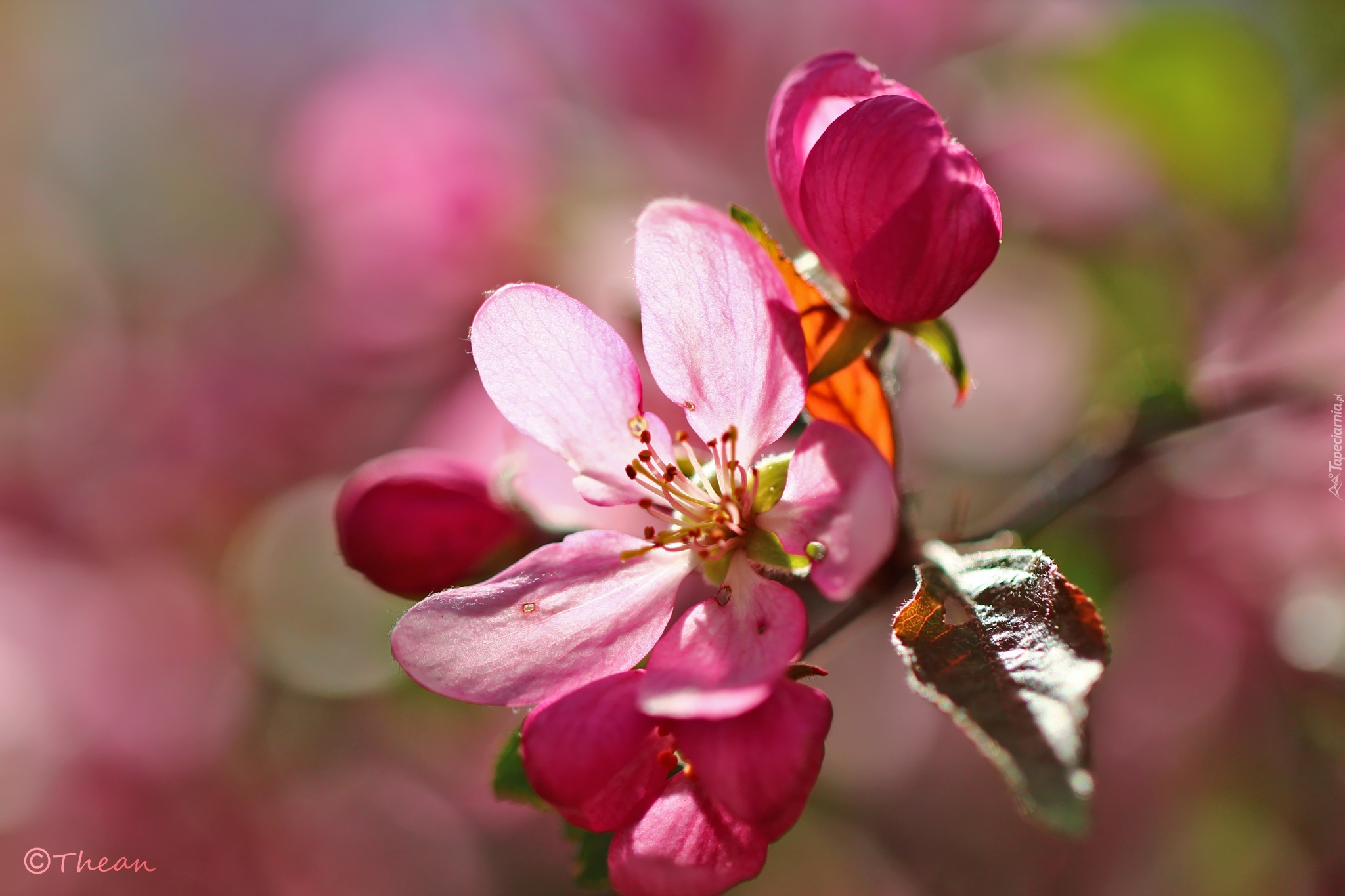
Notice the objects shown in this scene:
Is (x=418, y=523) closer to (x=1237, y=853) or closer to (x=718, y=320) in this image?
(x=718, y=320)

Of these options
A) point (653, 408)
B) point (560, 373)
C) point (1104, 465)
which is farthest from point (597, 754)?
point (653, 408)

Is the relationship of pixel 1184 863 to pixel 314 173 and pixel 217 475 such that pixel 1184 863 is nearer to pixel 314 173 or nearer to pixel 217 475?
pixel 217 475

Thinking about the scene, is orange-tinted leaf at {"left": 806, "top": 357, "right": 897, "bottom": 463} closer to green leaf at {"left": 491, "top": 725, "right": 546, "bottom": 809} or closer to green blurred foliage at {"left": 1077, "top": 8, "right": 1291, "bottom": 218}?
green leaf at {"left": 491, "top": 725, "right": 546, "bottom": 809}

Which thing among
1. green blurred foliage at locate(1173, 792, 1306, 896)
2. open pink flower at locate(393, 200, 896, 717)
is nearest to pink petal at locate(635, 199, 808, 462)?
open pink flower at locate(393, 200, 896, 717)

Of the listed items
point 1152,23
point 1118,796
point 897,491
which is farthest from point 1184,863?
point 1152,23

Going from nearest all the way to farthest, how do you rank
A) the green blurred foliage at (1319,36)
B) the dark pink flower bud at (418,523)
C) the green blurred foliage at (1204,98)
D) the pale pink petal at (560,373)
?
the pale pink petal at (560,373) < the dark pink flower bud at (418,523) < the green blurred foliage at (1204,98) < the green blurred foliage at (1319,36)

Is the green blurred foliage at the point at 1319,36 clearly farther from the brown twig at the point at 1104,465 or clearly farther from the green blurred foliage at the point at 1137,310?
the brown twig at the point at 1104,465

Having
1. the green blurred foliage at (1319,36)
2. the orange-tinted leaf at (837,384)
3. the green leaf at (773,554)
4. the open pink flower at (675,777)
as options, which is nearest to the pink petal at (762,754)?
the open pink flower at (675,777)
